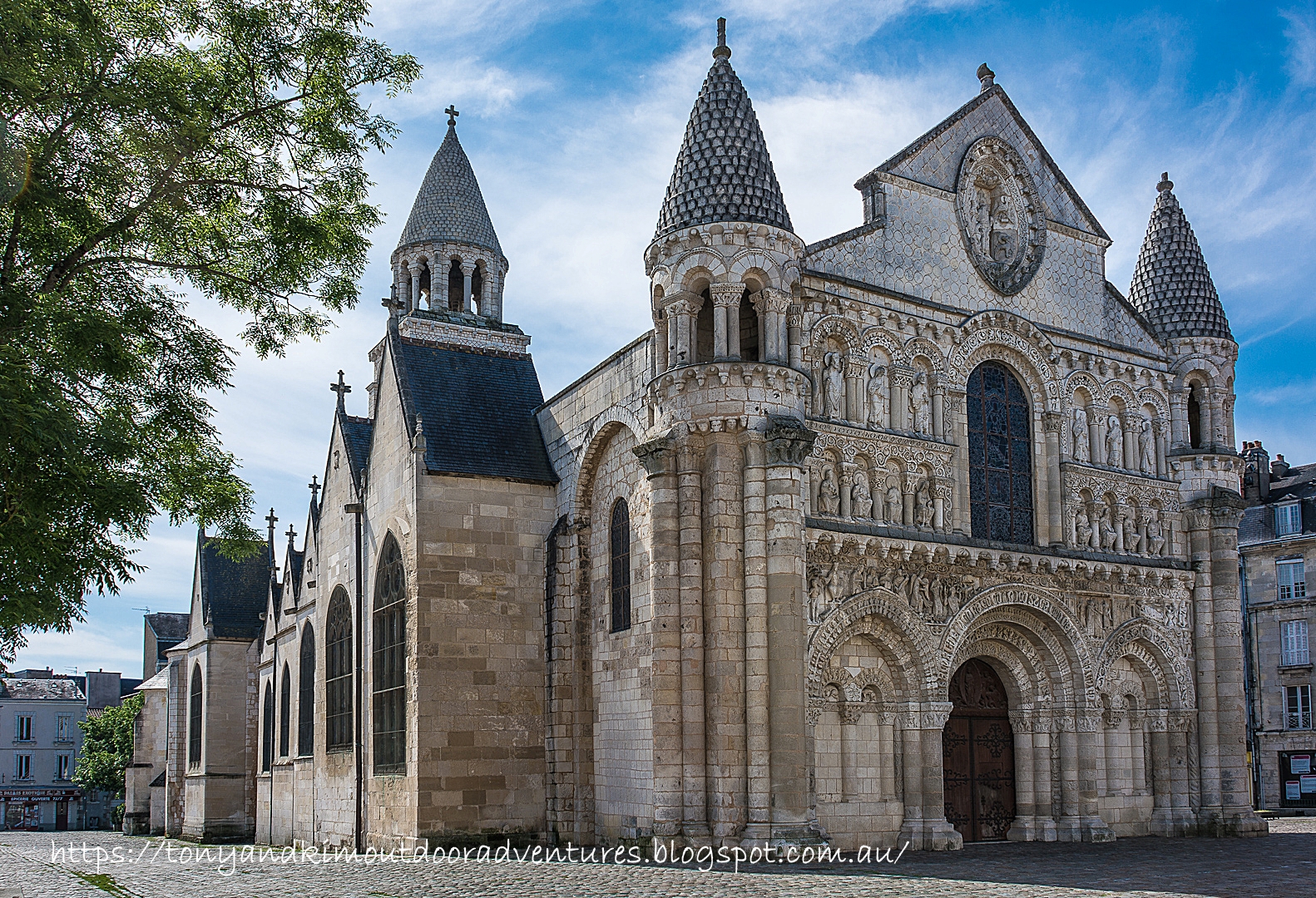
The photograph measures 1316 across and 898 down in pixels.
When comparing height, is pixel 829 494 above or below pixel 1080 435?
below

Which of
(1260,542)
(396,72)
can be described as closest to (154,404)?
(396,72)

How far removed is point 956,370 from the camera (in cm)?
2208

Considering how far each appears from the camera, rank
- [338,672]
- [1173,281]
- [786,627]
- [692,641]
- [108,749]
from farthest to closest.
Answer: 1. [108,749]
2. [338,672]
3. [1173,281]
4. [692,641]
5. [786,627]

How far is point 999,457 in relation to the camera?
2259 cm

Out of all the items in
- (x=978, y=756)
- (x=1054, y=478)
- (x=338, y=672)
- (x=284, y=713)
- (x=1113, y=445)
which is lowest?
(x=284, y=713)

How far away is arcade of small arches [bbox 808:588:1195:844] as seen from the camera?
19672mm

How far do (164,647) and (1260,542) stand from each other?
50.1 meters

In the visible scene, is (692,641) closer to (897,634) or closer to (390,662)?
(897,634)

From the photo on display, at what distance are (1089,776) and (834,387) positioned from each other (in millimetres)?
8347

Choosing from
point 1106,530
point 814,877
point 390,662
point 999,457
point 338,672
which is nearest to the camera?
point 814,877

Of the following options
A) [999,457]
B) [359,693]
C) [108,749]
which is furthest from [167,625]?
[999,457]

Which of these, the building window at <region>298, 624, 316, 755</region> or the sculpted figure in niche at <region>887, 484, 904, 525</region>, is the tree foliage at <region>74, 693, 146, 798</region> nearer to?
the building window at <region>298, 624, 316, 755</region>

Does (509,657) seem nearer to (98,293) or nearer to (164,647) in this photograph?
A: (98,293)

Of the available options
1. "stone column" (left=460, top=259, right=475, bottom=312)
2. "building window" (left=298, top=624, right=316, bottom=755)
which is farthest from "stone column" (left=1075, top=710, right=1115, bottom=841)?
"stone column" (left=460, top=259, right=475, bottom=312)
